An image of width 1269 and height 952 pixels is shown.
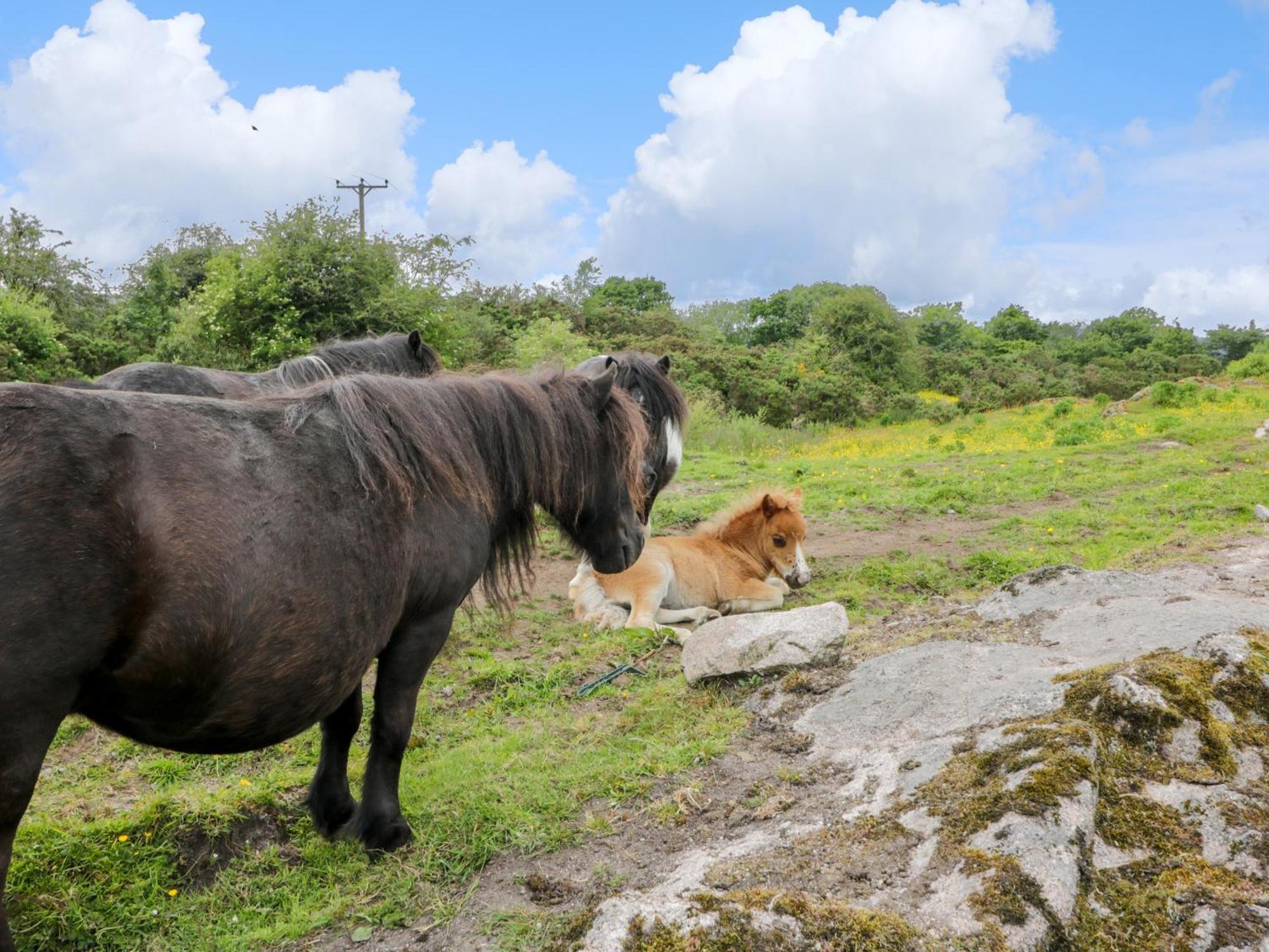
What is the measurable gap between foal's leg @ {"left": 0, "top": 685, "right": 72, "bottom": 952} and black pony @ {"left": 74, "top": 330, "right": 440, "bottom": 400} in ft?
8.36

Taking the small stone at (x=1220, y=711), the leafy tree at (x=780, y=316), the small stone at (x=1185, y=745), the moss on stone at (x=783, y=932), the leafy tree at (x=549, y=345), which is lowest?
the moss on stone at (x=783, y=932)

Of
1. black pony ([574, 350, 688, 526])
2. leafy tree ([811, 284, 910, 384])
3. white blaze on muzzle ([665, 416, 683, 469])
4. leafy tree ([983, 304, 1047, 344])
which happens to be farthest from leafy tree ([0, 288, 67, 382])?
leafy tree ([983, 304, 1047, 344])

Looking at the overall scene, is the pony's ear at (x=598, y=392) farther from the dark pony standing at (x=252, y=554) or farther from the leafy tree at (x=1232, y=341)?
the leafy tree at (x=1232, y=341)

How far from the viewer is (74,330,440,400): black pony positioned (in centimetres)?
516

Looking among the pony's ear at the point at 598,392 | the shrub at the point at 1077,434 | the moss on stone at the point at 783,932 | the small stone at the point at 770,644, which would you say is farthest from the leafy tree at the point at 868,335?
the moss on stone at the point at 783,932

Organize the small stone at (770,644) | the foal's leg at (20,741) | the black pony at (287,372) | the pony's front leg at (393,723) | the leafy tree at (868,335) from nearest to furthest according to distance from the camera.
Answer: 1. the foal's leg at (20,741)
2. the pony's front leg at (393,723)
3. the small stone at (770,644)
4. the black pony at (287,372)
5. the leafy tree at (868,335)

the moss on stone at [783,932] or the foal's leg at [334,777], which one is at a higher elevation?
the moss on stone at [783,932]

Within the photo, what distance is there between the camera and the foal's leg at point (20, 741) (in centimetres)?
225

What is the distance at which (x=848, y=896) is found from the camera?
223cm

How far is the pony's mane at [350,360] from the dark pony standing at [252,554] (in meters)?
2.23

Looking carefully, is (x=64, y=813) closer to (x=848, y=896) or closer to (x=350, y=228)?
(x=848, y=896)

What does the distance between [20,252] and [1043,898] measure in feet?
125

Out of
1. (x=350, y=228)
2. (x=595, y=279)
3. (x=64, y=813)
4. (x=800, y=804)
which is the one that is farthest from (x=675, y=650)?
(x=595, y=279)

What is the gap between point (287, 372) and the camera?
18.7ft
